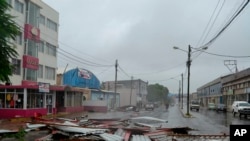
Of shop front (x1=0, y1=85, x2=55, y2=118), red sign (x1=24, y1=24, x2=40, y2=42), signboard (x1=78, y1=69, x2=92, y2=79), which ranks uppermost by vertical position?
red sign (x1=24, y1=24, x2=40, y2=42)

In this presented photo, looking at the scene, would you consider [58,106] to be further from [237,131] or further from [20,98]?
[237,131]

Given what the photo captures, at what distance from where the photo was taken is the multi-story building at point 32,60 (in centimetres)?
3825

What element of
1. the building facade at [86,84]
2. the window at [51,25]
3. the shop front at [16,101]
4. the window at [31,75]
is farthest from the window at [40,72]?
the building facade at [86,84]

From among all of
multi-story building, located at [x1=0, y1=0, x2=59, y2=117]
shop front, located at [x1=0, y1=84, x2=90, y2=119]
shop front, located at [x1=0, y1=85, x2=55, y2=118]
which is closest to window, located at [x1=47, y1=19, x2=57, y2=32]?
multi-story building, located at [x1=0, y1=0, x2=59, y2=117]

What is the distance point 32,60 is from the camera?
149ft

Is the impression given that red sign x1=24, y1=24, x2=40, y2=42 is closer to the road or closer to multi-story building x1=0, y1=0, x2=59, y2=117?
multi-story building x1=0, y1=0, x2=59, y2=117

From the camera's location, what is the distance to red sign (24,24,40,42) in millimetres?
44062

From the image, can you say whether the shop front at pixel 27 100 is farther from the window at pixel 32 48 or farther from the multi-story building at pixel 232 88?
the multi-story building at pixel 232 88

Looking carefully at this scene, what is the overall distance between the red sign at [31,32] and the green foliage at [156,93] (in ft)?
348

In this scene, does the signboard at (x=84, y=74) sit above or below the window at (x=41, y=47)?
below

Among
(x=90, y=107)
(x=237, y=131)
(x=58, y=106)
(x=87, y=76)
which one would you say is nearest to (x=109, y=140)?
(x=237, y=131)

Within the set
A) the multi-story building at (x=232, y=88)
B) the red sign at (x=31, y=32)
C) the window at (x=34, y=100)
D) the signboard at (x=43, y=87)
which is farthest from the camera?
the multi-story building at (x=232, y=88)

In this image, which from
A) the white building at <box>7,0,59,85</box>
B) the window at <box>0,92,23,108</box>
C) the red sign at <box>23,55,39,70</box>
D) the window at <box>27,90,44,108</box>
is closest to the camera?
the window at <box>0,92,23,108</box>

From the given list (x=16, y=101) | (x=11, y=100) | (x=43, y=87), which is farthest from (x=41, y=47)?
(x=16, y=101)
